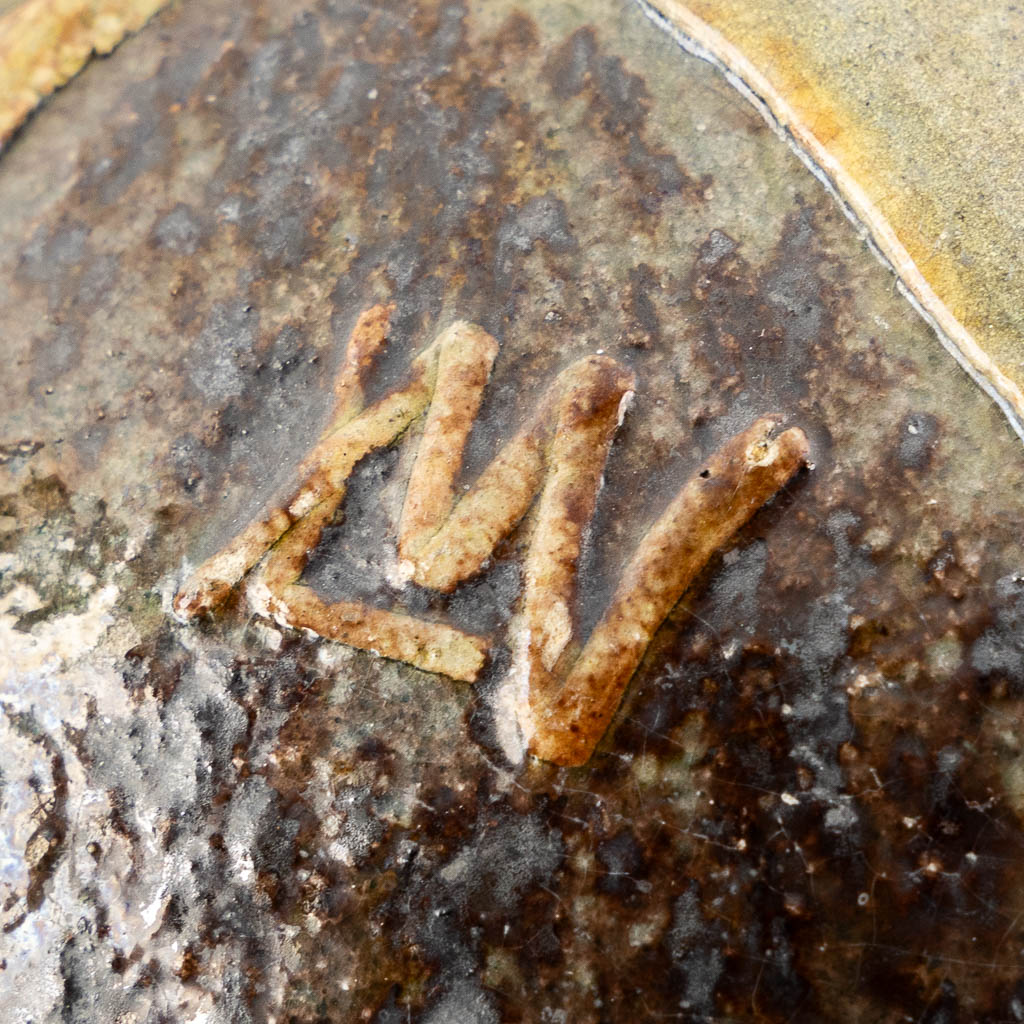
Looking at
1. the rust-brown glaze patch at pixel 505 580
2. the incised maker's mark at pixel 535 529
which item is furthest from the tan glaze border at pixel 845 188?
the incised maker's mark at pixel 535 529

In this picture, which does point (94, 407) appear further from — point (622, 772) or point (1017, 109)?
point (1017, 109)

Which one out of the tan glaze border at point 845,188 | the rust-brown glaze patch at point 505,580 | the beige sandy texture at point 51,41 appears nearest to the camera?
the rust-brown glaze patch at point 505,580

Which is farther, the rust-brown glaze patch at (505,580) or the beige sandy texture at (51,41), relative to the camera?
the beige sandy texture at (51,41)

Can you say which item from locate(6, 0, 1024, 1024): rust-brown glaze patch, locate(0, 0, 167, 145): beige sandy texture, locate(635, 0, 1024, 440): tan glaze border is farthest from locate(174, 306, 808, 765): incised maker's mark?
locate(0, 0, 167, 145): beige sandy texture

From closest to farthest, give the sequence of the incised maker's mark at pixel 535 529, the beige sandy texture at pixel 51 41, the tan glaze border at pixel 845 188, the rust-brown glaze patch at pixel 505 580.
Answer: the rust-brown glaze patch at pixel 505 580 < the incised maker's mark at pixel 535 529 < the tan glaze border at pixel 845 188 < the beige sandy texture at pixel 51 41

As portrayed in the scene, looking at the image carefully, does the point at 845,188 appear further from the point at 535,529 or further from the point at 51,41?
the point at 51,41

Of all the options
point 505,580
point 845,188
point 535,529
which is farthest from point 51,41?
point 845,188

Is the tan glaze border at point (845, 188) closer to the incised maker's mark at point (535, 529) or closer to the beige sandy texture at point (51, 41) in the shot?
the incised maker's mark at point (535, 529)
